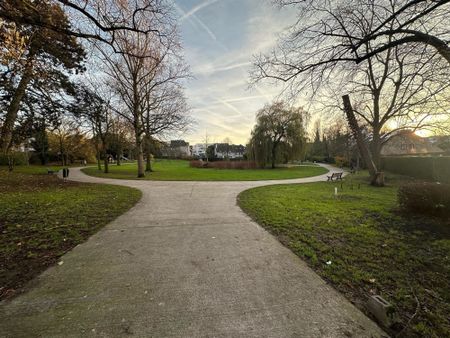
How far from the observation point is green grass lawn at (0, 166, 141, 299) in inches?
120

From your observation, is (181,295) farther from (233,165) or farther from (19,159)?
(19,159)

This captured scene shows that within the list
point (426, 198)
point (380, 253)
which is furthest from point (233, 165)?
point (380, 253)

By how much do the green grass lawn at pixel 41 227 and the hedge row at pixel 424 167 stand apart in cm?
2022

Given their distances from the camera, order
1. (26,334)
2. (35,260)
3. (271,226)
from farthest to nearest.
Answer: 1. (271,226)
2. (35,260)
3. (26,334)

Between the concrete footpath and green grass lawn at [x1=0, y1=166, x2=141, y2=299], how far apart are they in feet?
0.96

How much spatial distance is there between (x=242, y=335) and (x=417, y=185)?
7.33 m

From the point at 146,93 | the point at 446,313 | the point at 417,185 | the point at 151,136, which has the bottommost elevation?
the point at 446,313

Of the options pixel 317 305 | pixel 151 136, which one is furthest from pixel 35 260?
pixel 151 136

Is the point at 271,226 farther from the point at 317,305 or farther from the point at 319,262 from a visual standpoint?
the point at 317,305

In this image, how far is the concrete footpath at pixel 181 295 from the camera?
199 cm

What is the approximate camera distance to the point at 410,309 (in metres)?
2.32

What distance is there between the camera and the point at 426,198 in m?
5.86

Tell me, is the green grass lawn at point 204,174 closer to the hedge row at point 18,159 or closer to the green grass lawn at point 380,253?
the green grass lawn at point 380,253

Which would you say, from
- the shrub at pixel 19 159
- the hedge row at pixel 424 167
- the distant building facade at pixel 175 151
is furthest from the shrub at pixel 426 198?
the distant building facade at pixel 175 151
